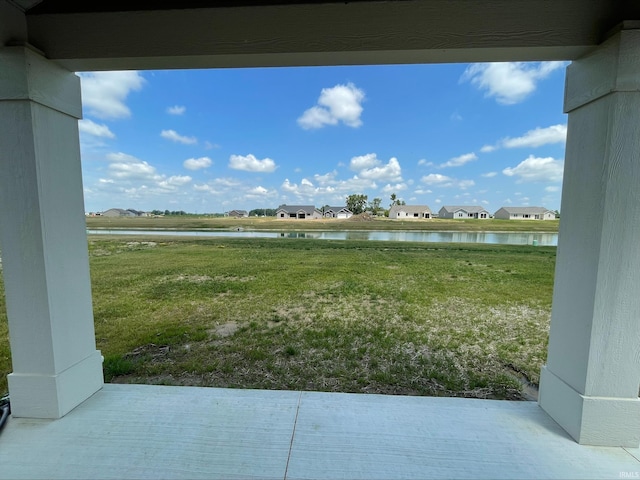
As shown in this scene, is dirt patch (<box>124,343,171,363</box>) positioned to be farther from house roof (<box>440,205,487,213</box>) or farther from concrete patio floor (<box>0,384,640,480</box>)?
house roof (<box>440,205,487,213</box>)

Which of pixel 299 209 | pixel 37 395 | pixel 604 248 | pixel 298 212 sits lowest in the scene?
pixel 37 395

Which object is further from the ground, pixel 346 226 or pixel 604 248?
pixel 604 248

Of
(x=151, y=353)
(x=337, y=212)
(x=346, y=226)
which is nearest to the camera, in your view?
(x=151, y=353)

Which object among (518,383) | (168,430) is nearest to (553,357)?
(518,383)

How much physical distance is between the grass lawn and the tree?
46753 mm

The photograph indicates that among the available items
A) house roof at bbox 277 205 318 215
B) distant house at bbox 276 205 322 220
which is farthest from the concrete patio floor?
house roof at bbox 277 205 318 215

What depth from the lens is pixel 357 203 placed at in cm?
5344

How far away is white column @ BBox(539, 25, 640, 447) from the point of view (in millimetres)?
1384

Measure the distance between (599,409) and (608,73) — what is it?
1777mm

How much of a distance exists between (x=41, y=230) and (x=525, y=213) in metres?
55.0

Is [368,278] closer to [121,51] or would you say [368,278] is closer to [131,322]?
[131,322]

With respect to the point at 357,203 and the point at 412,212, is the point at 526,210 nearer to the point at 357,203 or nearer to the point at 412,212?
the point at 412,212

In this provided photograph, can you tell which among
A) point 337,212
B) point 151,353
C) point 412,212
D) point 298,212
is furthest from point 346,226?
point 151,353

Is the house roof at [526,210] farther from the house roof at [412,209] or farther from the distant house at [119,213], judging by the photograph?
the distant house at [119,213]
